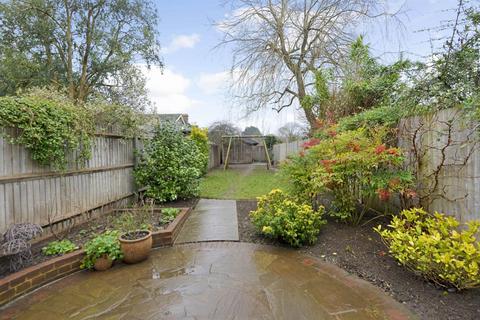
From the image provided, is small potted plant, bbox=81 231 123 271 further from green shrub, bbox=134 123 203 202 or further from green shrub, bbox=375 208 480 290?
green shrub, bbox=375 208 480 290

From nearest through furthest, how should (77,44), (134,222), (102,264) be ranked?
(102,264), (134,222), (77,44)

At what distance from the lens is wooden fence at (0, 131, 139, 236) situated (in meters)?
3.07

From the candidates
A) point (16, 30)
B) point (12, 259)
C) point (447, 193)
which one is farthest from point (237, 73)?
point (16, 30)

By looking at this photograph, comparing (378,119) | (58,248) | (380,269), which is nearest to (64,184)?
(58,248)

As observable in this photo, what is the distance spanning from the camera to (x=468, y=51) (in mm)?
3189

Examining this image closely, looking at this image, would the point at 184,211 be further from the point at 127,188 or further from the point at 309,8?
the point at 309,8

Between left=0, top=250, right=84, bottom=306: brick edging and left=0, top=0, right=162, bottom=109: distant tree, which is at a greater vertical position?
left=0, top=0, right=162, bottom=109: distant tree

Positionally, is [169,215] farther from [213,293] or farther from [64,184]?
[213,293]

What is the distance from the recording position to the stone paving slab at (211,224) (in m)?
4.01

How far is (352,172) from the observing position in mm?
3691

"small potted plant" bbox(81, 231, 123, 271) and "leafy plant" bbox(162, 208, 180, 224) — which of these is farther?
"leafy plant" bbox(162, 208, 180, 224)

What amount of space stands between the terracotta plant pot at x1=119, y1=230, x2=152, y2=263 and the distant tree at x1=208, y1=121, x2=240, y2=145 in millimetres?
13469

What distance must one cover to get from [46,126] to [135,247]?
200 cm

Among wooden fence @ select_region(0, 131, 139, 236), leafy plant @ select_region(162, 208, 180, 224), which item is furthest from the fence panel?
wooden fence @ select_region(0, 131, 139, 236)
